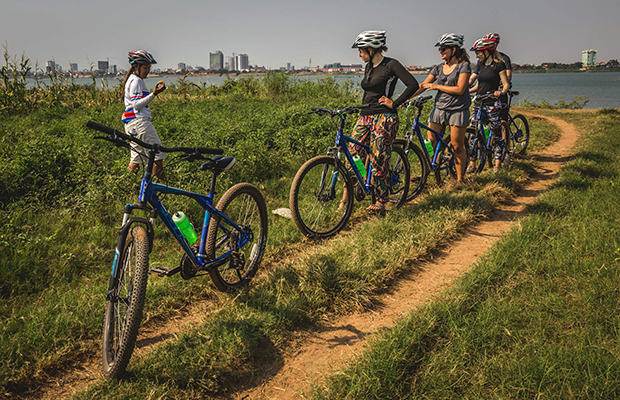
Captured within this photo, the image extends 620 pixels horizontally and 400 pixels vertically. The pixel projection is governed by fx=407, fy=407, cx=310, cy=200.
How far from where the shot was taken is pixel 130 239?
2820 mm

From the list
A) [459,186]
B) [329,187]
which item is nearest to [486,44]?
[459,186]

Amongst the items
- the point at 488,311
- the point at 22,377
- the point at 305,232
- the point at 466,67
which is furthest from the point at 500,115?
the point at 22,377

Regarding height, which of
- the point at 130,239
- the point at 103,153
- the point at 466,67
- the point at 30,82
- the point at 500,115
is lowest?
the point at 130,239

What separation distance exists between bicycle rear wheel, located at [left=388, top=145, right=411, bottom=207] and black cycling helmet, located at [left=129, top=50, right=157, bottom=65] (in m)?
3.89

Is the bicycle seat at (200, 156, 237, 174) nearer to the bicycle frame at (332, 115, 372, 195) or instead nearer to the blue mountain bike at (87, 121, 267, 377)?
the blue mountain bike at (87, 121, 267, 377)

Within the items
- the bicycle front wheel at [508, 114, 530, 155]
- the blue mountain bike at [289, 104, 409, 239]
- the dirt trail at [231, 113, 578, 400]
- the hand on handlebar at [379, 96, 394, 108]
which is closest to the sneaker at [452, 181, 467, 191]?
the dirt trail at [231, 113, 578, 400]

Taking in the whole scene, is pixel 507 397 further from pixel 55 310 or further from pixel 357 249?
pixel 55 310

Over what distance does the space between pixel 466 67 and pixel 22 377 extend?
254 inches

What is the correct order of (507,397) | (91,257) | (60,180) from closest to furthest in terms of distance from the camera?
(507,397), (91,257), (60,180)

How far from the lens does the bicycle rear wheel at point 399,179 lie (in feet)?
19.9

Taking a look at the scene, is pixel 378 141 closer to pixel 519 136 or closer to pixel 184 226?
pixel 184 226

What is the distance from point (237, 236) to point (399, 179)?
3.33 m

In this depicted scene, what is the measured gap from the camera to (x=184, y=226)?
10.6 ft

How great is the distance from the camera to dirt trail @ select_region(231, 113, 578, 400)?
2830 mm
